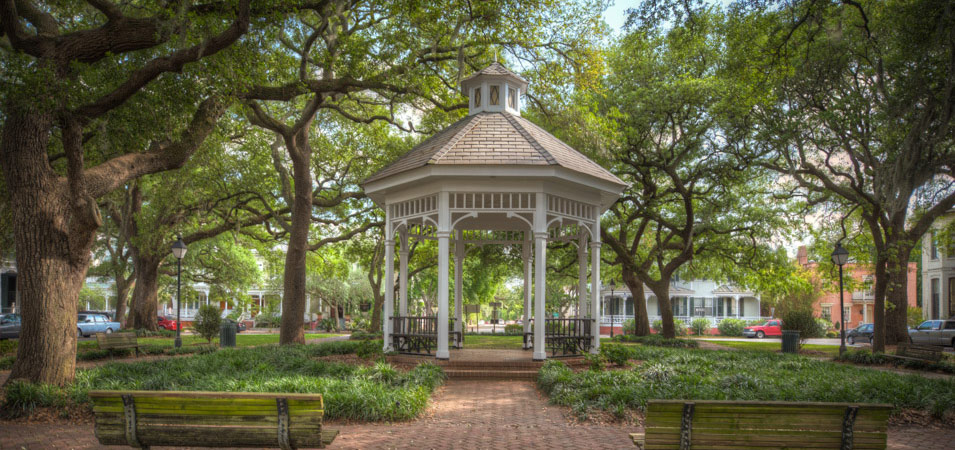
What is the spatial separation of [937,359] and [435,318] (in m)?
13.4

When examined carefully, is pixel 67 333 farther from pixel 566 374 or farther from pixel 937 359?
pixel 937 359

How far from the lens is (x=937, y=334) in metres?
29.7

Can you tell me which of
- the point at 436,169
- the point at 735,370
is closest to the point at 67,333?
the point at 436,169

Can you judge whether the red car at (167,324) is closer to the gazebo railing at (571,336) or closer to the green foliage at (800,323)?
the gazebo railing at (571,336)

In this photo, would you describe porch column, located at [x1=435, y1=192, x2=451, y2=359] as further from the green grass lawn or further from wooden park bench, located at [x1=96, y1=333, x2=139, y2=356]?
the green grass lawn

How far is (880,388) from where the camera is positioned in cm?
1059

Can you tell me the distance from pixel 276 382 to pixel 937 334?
3205 cm

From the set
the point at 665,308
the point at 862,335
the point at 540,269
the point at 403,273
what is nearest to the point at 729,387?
the point at 540,269

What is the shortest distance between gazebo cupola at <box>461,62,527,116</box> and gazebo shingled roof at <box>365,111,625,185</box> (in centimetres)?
33

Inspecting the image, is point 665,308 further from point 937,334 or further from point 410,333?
point 410,333

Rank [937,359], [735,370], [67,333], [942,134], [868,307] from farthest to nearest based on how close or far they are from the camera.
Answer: [868,307]
[937,359]
[735,370]
[942,134]
[67,333]

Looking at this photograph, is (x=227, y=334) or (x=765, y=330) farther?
(x=765, y=330)

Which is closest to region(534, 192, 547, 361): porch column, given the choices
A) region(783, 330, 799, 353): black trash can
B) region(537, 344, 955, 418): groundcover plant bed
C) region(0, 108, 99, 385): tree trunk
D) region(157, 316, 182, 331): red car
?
region(537, 344, 955, 418): groundcover plant bed

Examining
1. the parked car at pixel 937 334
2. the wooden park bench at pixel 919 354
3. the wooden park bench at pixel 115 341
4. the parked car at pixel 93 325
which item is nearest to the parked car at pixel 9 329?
the parked car at pixel 93 325
